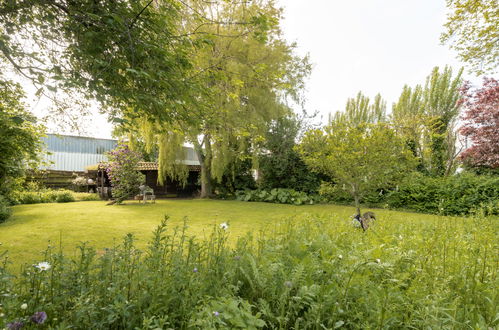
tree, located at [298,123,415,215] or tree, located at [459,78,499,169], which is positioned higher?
tree, located at [459,78,499,169]

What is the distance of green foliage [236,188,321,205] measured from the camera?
1406 centimetres

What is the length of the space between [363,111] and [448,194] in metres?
14.5

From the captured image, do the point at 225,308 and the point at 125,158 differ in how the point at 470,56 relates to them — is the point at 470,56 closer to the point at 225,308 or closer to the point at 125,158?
the point at 225,308

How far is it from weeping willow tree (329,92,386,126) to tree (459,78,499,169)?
756cm

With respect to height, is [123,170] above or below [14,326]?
above

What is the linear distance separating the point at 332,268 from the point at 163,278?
1341mm

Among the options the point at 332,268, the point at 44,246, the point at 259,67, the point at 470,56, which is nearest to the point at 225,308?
the point at 332,268

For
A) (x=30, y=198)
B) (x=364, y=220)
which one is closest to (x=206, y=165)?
(x=30, y=198)

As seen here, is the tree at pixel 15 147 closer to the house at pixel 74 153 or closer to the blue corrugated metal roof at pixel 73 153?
the house at pixel 74 153

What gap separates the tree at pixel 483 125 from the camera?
44.5 feet

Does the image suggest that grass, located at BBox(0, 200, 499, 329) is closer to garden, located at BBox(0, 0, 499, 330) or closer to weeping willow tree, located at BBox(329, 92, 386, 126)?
garden, located at BBox(0, 0, 499, 330)

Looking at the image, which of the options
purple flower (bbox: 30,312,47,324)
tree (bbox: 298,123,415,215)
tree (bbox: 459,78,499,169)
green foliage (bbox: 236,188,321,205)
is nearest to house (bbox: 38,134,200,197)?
green foliage (bbox: 236,188,321,205)

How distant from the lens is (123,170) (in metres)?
12.7

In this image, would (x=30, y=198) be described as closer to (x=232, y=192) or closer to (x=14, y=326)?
(x=232, y=192)
